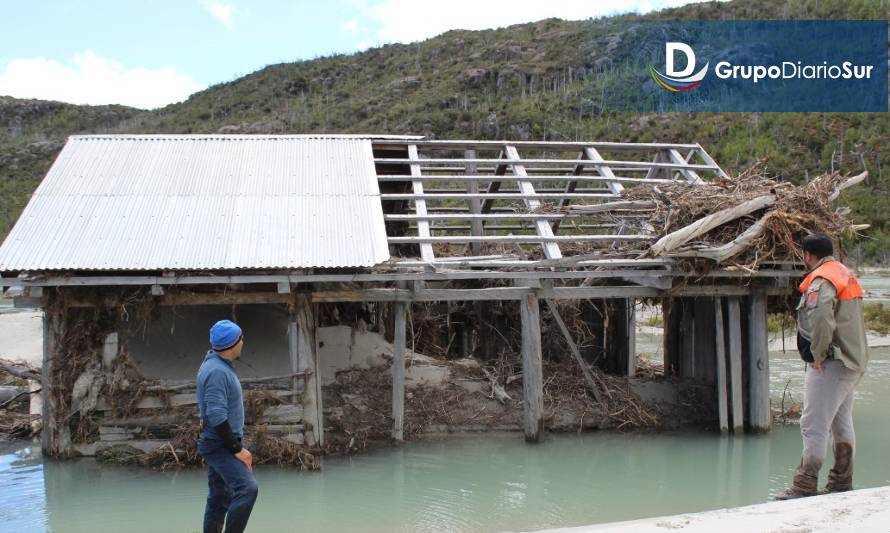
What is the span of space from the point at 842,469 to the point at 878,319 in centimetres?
2013

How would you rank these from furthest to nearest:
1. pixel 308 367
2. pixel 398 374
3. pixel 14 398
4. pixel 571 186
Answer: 1. pixel 571 186
2. pixel 14 398
3. pixel 398 374
4. pixel 308 367

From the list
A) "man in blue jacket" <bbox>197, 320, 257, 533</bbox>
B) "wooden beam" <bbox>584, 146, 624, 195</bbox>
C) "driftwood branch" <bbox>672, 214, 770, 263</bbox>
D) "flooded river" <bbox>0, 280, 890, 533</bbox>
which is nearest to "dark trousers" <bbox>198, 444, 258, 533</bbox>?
"man in blue jacket" <bbox>197, 320, 257, 533</bbox>

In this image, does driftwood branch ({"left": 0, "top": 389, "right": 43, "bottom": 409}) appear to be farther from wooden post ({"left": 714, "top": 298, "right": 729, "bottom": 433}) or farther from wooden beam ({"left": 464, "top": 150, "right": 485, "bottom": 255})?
wooden post ({"left": 714, "top": 298, "right": 729, "bottom": 433})

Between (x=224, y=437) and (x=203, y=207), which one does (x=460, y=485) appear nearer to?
(x=224, y=437)

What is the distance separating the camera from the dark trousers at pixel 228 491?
5387 millimetres

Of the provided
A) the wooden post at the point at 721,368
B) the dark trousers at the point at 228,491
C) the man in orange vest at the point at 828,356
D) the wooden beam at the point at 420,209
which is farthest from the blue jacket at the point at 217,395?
the wooden post at the point at 721,368

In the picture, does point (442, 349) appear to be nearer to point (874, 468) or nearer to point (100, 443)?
point (100, 443)

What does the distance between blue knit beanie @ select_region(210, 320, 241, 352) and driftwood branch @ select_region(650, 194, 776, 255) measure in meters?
6.66

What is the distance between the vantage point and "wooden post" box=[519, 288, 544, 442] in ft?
37.0

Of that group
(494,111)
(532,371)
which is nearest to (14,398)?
(532,371)

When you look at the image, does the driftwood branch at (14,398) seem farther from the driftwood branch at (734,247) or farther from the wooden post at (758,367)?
the wooden post at (758,367)

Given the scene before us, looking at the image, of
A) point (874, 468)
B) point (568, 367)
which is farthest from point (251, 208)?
point (874, 468)

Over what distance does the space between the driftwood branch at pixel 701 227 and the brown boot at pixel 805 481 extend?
4.37 metres

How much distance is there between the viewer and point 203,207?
1125 cm
